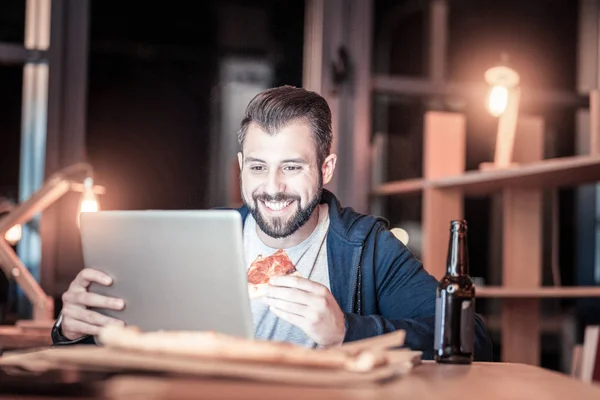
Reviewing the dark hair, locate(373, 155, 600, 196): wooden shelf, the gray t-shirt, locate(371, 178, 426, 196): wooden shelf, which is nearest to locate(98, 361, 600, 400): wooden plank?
the gray t-shirt

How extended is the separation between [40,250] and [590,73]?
2367 millimetres

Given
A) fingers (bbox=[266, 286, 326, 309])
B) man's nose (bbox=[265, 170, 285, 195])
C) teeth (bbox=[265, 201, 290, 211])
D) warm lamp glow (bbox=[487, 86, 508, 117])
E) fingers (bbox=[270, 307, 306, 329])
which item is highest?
warm lamp glow (bbox=[487, 86, 508, 117])

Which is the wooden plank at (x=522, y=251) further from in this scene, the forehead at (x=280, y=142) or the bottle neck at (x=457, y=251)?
the bottle neck at (x=457, y=251)

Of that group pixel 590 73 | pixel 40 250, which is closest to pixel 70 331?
pixel 40 250

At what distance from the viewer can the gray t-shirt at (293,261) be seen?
1.88 meters

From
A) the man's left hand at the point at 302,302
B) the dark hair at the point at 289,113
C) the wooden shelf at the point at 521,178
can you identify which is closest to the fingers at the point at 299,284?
the man's left hand at the point at 302,302

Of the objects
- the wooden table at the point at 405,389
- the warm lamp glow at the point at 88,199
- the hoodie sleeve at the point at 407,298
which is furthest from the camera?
the warm lamp glow at the point at 88,199

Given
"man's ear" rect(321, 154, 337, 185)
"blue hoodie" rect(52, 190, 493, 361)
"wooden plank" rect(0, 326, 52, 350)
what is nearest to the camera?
"blue hoodie" rect(52, 190, 493, 361)

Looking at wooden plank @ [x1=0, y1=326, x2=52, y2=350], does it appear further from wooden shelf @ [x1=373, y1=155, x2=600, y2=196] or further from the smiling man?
wooden shelf @ [x1=373, y1=155, x2=600, y2=196]

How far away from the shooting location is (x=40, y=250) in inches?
127

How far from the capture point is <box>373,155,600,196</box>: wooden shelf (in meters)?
2.59

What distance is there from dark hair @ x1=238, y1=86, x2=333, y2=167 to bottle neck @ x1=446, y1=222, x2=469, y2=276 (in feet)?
2.13

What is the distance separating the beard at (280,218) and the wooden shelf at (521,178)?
3.14ft

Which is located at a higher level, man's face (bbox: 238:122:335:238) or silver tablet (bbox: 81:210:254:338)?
man's face (bbox: 238:122:335:238)
